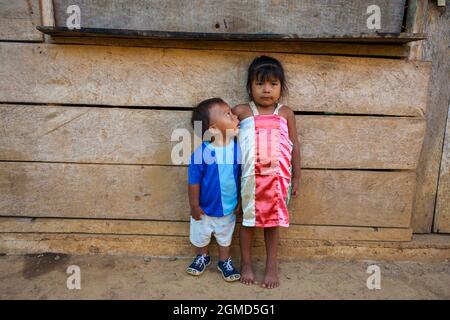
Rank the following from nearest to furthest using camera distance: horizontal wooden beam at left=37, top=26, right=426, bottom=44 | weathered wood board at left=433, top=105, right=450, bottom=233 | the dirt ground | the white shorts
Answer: horizontal wooden beam at left=37, top=26, right=426, bottom=44 < the dirt ground < the white shorts < weathered wood board at left=433, top=105, right=450, bottom=233

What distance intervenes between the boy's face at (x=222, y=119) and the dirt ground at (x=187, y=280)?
83 cm

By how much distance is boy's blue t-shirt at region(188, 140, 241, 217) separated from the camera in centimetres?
188

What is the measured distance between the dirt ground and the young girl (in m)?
0.20

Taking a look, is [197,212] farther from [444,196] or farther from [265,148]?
[444,196]

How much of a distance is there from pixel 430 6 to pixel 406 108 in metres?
0.59

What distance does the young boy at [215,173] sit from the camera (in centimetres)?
186

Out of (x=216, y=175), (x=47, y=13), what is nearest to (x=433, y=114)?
(x=216, y=175)

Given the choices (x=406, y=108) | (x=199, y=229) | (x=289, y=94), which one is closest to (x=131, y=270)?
(x=199, y=229)

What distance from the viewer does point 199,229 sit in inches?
79.5

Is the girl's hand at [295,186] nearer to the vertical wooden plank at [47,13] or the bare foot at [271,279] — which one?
the bare foot at [271,279]

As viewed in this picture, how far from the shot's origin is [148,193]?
2.12m

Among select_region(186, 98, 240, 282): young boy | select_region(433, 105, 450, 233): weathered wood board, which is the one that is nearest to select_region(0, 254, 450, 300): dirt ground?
Answer: select_region(186, 98, 240, 282): young boy

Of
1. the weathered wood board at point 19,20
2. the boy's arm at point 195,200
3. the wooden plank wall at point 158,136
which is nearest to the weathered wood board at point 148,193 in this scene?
the wooden plank wall at point 158,136

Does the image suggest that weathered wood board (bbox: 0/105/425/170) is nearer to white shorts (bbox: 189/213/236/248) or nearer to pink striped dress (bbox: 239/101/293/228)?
pink striped dress (bbox: 239/101/293/228)
